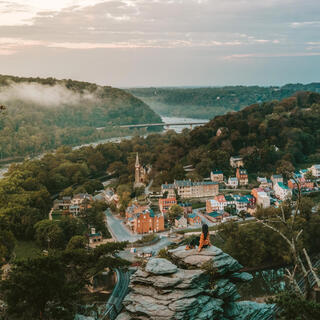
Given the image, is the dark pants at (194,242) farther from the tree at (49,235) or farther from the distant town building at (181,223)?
the distant town building at (181,223)

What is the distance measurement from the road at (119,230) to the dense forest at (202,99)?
6305 centimetres

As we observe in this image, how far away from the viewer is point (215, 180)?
31.8 metres

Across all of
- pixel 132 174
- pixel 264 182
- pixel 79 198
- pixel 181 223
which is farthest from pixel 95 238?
pixel 264 182

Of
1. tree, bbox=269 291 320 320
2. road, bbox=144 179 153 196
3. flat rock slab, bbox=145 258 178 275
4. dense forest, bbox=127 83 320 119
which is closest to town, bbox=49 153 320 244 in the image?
road, bbox=144 179 153 196

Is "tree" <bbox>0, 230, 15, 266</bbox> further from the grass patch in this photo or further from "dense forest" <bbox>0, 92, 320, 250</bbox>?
"dense forest" <bbox>0, 92, 320, 250</bbox>

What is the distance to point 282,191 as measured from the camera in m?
28.1

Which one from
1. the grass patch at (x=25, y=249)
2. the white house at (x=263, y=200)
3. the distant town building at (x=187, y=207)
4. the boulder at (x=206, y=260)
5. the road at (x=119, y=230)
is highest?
the boulder at (x=206, y=260)

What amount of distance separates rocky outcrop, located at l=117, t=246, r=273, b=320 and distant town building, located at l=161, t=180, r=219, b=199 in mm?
17046

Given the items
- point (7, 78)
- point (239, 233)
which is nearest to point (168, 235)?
point (239, 233)

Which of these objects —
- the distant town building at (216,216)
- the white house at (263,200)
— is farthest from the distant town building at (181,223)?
the white house at (263,200)

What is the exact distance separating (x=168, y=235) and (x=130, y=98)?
192 ft

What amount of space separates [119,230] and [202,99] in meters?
72.5

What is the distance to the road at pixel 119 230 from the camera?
22.6 meters

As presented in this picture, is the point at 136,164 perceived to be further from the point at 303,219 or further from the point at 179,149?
the point at 303,219
